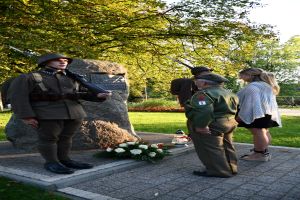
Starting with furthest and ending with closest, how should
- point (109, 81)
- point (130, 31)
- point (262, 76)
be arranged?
point (130, 31) < point (109, 81) < point (262, 76)

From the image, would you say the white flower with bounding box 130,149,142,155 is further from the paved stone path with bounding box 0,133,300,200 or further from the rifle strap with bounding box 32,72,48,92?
the rifle strap with bounding box 32,72,48,92

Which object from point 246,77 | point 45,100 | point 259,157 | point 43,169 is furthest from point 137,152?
point 246,77

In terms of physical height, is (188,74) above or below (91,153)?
above

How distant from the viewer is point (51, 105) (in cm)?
569

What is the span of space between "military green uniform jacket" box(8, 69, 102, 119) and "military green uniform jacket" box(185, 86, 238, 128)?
1556 mm

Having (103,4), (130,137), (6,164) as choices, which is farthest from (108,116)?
(103,4)

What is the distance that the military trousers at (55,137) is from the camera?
5.66m

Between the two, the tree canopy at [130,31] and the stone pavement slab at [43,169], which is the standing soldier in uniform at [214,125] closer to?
the stone pavement slab at [43,169]

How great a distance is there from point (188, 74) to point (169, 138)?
5.22 m

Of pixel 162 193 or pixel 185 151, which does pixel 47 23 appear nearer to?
pixel 185 151

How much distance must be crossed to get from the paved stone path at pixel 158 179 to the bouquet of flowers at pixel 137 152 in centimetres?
13

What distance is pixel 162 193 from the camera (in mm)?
4996

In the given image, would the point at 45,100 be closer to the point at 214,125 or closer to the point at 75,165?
the point at 75,165

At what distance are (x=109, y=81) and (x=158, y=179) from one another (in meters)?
3.32
